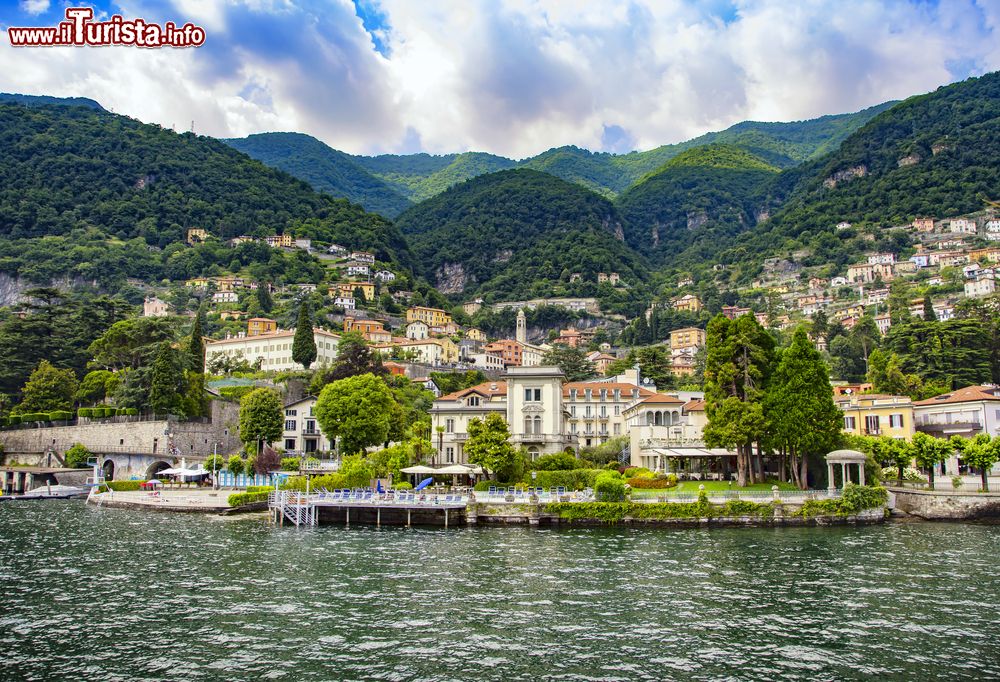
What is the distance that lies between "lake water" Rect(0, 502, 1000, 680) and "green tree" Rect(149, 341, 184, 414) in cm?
3359

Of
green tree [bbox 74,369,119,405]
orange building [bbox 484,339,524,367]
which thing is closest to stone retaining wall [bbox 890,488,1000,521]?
green tree [bbox 74,369,119,405]

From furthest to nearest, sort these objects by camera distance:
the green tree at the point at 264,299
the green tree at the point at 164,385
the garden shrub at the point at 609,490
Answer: the green tree at the point at 264,299
the green tree at the point at 164,385
the garden shrub at the point at 609,490

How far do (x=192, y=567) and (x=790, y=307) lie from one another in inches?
6813

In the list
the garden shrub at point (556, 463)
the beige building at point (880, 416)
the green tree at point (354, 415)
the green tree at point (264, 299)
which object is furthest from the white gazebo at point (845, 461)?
the green tree at point (264, 299)

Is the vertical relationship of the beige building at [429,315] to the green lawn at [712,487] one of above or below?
above

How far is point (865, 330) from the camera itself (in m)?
116

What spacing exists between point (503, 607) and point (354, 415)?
40.9m

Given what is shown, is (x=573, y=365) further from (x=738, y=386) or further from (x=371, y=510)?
(x=371, y=510)

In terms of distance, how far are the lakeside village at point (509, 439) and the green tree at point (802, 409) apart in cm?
14

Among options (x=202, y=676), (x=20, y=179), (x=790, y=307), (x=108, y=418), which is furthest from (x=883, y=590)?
(x=20, y=179)

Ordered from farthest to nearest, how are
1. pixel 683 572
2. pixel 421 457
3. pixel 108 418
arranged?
pixel 108 418, pixel 421 457, pixel 683 572

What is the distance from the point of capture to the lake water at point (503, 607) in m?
19.0

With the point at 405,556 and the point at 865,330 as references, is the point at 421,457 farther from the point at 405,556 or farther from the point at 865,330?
the point at 865,330

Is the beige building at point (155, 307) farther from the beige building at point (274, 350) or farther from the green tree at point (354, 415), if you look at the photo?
the green tree at point (354, 415)
